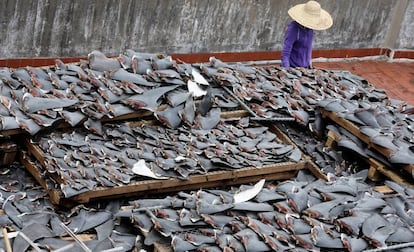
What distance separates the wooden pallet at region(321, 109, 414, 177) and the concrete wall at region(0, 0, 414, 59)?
4.22 metres

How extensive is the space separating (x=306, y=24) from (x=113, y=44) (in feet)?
10.0

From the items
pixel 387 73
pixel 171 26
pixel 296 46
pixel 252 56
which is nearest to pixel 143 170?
pixel 296 46

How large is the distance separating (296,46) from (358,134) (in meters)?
2.81

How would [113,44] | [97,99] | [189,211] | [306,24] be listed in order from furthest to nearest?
[113,44] → [306,24] → [97,99] → [189,211]

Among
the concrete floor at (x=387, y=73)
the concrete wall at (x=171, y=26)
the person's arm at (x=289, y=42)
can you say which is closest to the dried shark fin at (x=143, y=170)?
the person's arm at (x=289, y=42)

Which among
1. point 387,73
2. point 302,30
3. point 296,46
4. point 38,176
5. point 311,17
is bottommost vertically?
point 387,73

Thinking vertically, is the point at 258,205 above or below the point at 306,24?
below

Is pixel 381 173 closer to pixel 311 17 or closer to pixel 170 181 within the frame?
pixel 170 181

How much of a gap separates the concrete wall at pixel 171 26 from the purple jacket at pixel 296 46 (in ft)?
7.26

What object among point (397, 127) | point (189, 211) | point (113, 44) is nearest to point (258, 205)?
point (189, 211)

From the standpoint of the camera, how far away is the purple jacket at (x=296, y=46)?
8.55 metres

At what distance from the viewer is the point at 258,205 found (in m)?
4.91

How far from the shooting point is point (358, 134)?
6.16 m

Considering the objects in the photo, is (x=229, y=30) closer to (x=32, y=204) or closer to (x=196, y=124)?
(x=196, y=124)
